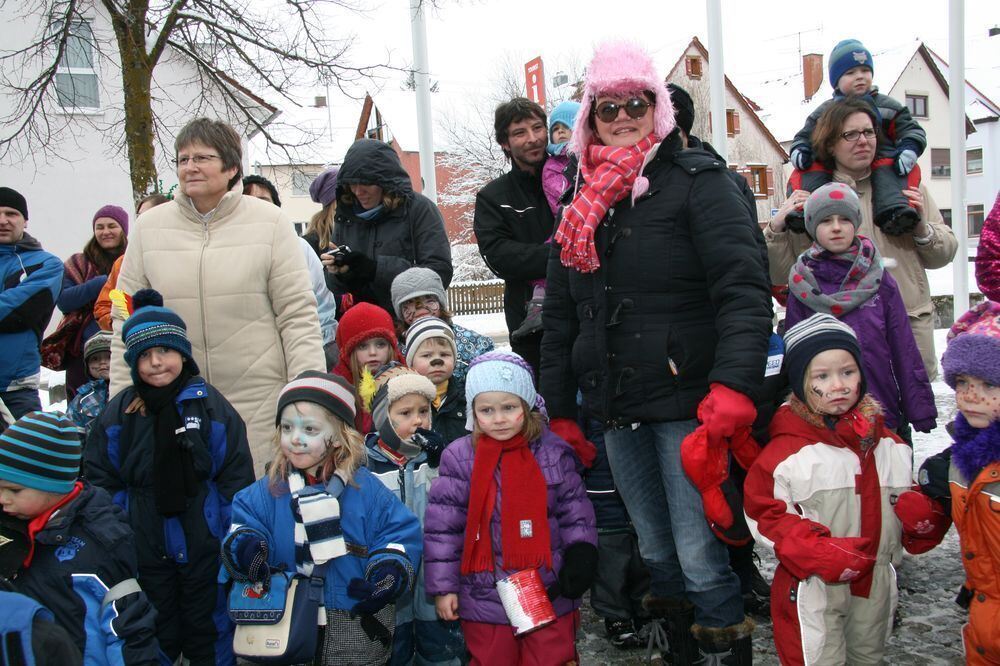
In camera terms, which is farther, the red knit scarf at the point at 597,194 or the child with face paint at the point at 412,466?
the child with face paint at the point at 412,466

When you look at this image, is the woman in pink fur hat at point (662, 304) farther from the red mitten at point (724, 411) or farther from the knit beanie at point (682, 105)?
the knit beanie at point (682, 105)

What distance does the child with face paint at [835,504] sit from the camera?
272cm

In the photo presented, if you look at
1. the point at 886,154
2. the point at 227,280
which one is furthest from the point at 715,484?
the point at 886,154

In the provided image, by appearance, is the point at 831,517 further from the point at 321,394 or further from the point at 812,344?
the point at 321,394

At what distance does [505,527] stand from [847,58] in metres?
3.17

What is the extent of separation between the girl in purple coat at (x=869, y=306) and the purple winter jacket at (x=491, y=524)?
4.50 feet

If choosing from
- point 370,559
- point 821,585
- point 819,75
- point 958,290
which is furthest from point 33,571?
point 819,75

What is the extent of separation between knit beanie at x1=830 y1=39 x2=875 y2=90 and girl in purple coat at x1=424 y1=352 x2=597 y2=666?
2643 mm

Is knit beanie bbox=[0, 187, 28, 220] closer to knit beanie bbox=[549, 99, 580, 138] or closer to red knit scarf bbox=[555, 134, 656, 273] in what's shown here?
knit beanie bbox=[549, 99, 580, 138]

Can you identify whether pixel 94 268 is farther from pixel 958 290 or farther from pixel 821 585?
pixel 958 290

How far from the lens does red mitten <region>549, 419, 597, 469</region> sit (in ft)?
10.5

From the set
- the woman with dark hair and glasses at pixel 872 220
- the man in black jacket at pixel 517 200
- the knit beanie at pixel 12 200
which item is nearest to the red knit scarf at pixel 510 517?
the man in black jacket at pixel 517 200

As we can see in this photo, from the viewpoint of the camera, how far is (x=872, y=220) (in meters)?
3.90

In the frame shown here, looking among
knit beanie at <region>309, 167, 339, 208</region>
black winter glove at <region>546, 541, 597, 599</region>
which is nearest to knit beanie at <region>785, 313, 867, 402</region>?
black winter glove at <region>546, 541, 597, 599</region>
